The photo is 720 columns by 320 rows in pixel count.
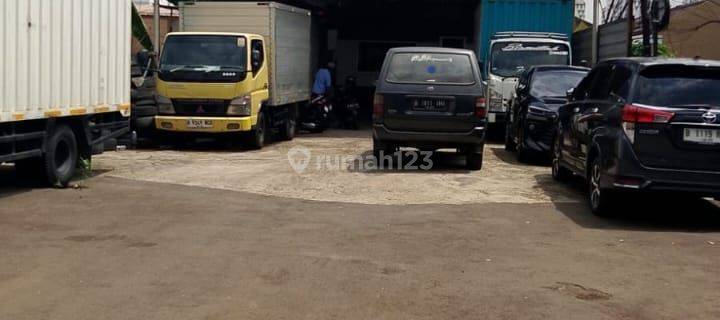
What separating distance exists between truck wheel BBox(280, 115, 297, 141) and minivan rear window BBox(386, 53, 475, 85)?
22.3 ft

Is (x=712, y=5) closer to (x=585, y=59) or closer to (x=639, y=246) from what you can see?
(x=585, y=59)

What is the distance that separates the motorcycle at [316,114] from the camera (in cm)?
2302

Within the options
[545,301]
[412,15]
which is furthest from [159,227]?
[412,15]

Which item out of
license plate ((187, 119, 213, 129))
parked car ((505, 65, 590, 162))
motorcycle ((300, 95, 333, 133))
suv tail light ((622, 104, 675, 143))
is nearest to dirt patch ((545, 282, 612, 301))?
suv tail light ((622, 104, 675, 143))

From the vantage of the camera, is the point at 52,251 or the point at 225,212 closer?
the point at 52,251

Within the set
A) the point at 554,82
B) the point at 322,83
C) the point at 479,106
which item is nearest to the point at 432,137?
the point at 479,106

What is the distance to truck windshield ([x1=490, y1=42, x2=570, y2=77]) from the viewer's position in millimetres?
20062

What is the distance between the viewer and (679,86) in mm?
9156

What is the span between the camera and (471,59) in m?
14.1

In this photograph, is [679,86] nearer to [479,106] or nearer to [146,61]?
[479,106]

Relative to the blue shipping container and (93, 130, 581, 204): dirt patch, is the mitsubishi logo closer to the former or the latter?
(93, 130, 581, 204): dirt patch

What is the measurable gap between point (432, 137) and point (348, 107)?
11.3 meters

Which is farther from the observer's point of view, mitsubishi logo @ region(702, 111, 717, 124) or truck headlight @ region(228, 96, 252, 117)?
truck headlight @ region(228, 96, 252, 117)

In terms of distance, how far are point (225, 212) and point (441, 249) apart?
2930 millimetres
